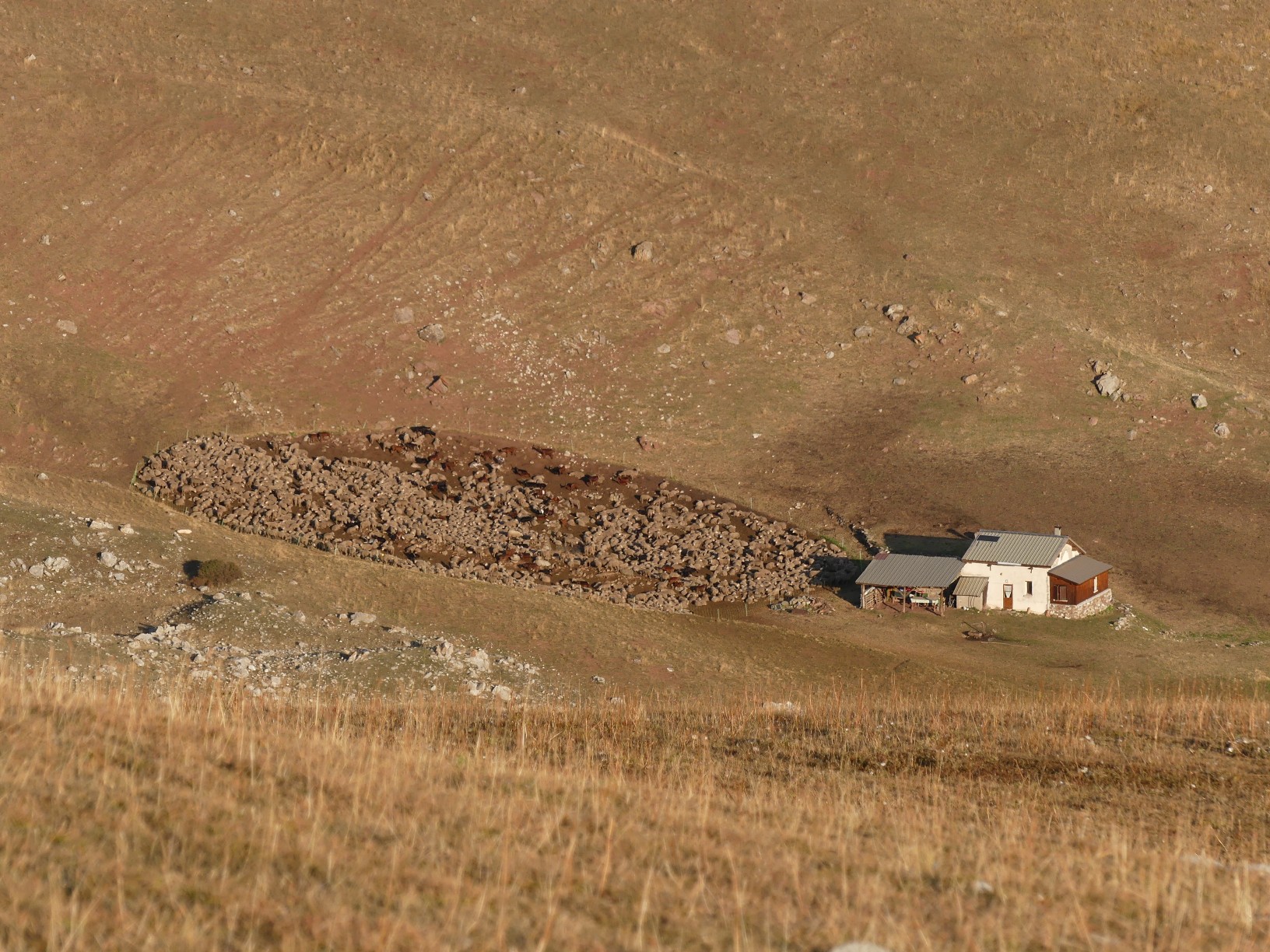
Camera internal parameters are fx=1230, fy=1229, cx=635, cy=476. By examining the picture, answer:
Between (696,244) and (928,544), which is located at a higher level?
(696,244)

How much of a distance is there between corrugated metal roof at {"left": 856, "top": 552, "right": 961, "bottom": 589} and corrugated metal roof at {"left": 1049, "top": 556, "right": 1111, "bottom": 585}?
361 cm

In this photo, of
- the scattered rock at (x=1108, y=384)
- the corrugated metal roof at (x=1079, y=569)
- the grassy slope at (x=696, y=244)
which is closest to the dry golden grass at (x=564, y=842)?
the corrugated metal roof at (x=1079, y=569)

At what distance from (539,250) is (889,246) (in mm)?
20224

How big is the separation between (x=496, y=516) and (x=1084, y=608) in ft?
74.4

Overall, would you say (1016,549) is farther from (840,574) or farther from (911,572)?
(840,574)

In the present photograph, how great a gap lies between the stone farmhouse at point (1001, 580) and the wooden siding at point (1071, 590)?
0.09ft

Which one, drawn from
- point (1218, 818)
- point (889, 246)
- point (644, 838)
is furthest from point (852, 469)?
point (644, 838)

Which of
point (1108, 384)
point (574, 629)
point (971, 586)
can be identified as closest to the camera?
point (574, 629)

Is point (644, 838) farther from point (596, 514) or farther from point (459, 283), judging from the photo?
point (459, 283)

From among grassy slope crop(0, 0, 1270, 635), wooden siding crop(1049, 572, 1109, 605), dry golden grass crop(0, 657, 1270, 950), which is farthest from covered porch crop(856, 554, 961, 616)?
dry golden grass crop(0, 657, 1270, 950)

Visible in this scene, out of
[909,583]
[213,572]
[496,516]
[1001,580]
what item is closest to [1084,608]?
[1001,580]

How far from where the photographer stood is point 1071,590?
44.9 metres

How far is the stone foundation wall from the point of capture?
1769 inches

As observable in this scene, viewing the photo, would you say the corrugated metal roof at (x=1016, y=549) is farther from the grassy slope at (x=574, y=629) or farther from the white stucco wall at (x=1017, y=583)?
the grassy slope at (x=574, y=629)
